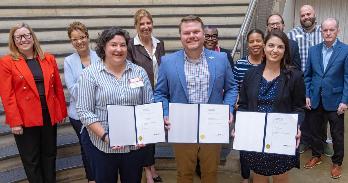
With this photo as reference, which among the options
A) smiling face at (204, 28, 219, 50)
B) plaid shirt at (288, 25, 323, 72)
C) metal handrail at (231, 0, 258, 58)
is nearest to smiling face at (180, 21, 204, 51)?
smiling face at (204, 28, 219, 50)

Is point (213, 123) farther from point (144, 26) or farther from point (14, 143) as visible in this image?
point (14, 143)

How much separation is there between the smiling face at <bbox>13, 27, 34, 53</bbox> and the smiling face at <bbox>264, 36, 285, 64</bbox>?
88.1 inches

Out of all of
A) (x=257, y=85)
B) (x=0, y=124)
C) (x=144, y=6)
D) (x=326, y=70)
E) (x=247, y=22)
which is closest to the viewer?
(x=257, y=85)

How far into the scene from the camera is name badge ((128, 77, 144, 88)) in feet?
9.22

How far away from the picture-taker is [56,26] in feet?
21.3

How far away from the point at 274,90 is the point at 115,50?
1286mm

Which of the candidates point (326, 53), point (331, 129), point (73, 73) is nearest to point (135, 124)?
point (73, 73)

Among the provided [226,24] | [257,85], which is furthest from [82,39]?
[226,24]

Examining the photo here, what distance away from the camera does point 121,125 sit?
8.98 feet

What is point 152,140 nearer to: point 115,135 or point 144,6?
point 115,135

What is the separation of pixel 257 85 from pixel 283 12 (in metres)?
5.04

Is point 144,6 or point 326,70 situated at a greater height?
point 144,6

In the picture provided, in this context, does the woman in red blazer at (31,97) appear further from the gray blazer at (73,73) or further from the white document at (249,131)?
the white document at (249,131)

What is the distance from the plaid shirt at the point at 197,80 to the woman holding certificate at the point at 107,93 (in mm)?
345
